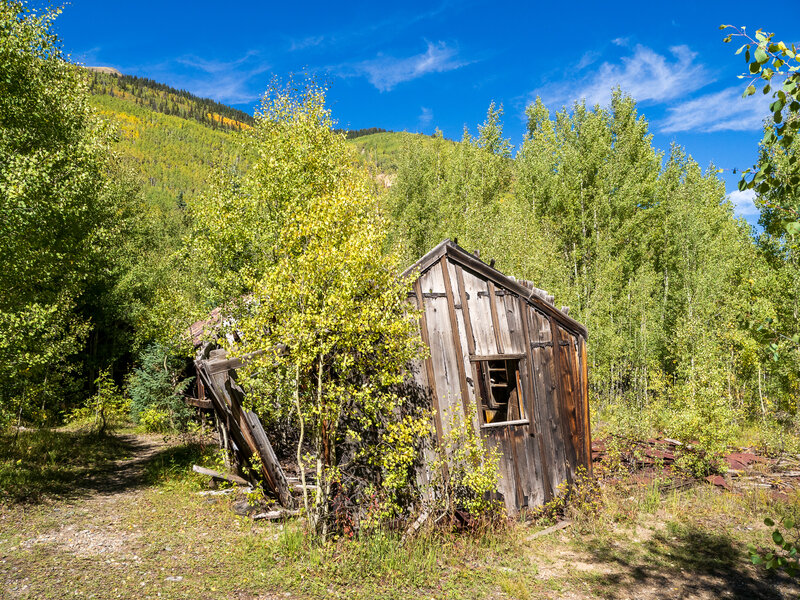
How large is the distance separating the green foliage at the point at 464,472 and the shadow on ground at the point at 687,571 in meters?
2.21

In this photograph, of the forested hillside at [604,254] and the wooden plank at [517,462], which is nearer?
the wooden plank at [517,462]

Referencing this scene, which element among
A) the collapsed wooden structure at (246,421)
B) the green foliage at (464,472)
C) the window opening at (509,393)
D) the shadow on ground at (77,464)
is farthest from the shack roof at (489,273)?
the shadow on ground at (77,464)

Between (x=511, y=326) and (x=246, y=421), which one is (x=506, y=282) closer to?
(x=511, y=326)

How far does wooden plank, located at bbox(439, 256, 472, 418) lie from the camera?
9930 mm

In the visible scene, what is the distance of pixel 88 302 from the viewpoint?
2283 centimetres

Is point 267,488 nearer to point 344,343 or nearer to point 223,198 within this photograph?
point 344,343

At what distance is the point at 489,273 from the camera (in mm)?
10500

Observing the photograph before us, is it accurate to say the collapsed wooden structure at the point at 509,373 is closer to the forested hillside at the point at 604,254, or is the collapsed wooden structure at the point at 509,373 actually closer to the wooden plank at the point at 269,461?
the wooden plank at the point at 269,461

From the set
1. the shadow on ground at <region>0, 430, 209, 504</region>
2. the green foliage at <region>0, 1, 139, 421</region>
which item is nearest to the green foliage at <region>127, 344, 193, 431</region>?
the shadow on ground at <region>0, 430, 209, 504</region>

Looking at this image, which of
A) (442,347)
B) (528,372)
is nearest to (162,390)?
(442,347)

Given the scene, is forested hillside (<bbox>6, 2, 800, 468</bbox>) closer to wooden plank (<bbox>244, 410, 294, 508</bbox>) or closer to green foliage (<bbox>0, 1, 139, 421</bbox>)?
green foliage (<bbox>0, 1, 139, 421</bbox>)

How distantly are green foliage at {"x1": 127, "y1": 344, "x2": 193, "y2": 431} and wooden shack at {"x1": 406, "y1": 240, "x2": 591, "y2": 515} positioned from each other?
43.3 ft

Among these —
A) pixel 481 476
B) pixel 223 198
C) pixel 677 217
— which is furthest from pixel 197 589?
pixel 677 217

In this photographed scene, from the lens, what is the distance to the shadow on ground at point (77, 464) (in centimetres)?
1163
